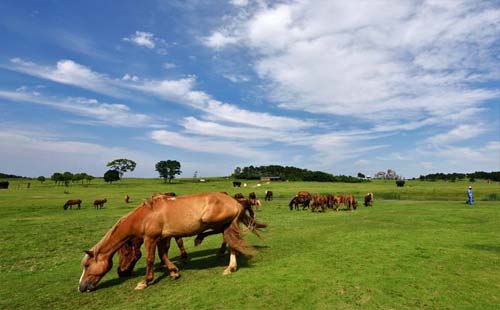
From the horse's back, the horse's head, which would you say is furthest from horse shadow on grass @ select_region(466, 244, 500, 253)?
the horse's head

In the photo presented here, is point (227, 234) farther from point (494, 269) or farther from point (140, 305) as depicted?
point (494, 269)

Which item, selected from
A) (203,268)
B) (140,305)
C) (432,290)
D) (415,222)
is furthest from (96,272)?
(415,222)

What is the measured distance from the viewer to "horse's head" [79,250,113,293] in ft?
25.2

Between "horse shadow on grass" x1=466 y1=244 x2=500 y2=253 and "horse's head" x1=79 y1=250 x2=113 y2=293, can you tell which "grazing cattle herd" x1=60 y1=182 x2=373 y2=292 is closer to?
"horse's head" x1=79 y1=250 x2=113 y2=293

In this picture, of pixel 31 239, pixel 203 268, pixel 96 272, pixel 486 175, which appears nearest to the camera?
pixel 96 272

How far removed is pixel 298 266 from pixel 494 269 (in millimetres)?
4958

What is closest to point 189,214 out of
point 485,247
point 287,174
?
point 485,247

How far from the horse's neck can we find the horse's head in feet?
0.58

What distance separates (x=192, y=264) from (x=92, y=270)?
3.04 m

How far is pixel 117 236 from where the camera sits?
832 cm

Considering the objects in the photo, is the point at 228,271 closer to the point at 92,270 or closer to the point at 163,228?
the point at 163,228

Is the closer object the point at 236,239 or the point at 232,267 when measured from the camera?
the point at 232,267

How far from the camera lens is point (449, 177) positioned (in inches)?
5138

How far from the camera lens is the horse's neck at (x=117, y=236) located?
26.9 feet
